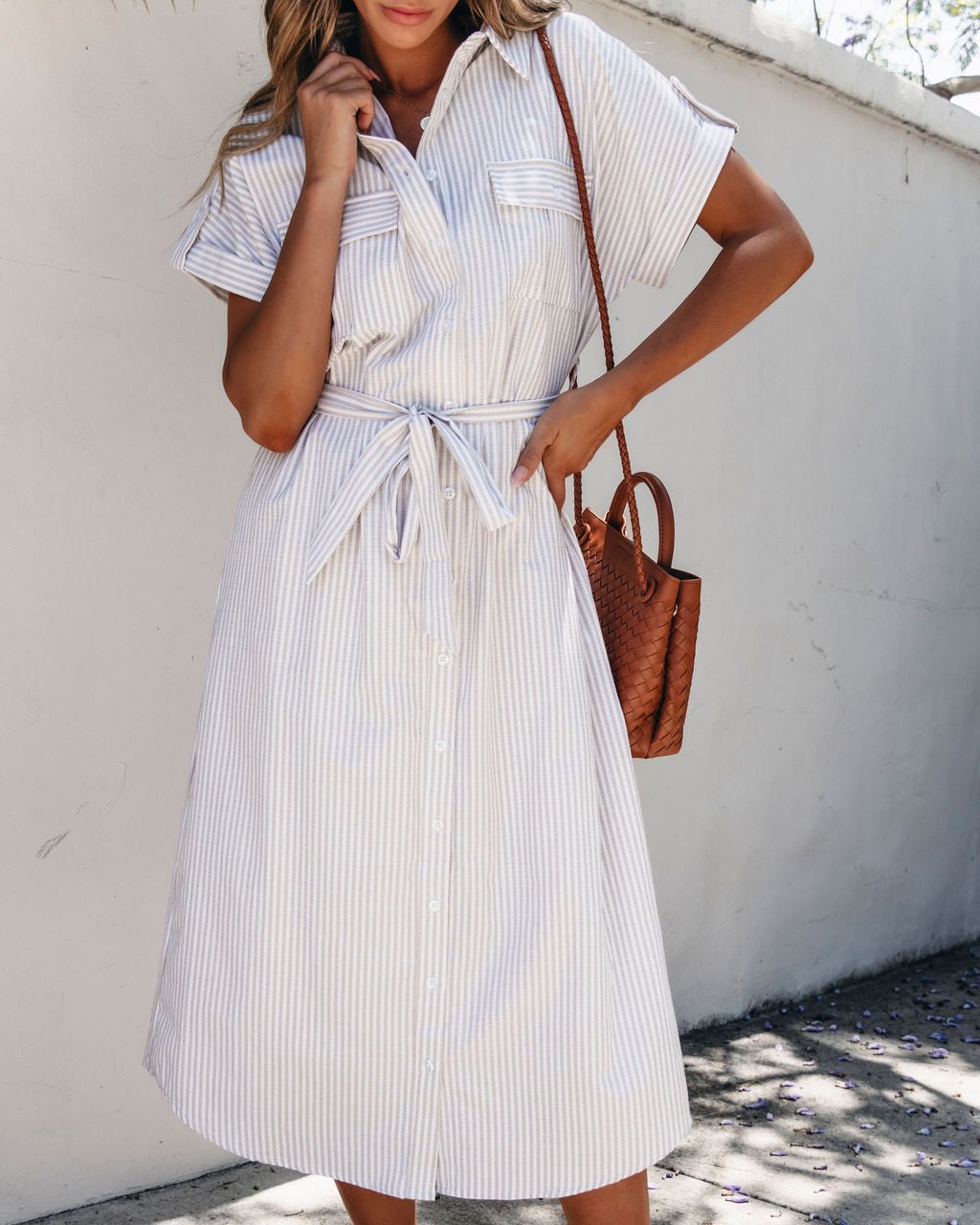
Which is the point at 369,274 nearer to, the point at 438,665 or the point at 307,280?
the point at 307,280

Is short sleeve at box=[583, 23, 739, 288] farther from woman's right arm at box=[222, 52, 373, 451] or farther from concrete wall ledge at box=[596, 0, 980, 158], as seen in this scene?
concrete wall ledge at box=[596, 0, 980, 158]

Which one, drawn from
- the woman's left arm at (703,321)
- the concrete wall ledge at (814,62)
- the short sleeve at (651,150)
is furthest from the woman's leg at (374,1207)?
the concrete wall ledge at (814,62)

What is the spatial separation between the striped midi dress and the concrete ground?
99cm

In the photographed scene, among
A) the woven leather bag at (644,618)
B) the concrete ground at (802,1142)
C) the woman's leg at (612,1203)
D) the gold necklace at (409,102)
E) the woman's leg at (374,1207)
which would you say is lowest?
the concrete ground at (802,1142)

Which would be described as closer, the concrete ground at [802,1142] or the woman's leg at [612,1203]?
the woman's leg at [612,1203]

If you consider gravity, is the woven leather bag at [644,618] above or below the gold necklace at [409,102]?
below

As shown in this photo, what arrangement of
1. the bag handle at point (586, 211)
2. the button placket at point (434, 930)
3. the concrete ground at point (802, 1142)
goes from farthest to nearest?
the concrete ground at point (802, 1142) → the bag handle at point (586, 211) → the button placket at point (434, 930)

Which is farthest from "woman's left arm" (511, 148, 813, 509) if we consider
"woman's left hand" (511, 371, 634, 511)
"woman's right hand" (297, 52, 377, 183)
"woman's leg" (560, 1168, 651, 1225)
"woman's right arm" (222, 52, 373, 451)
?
"woman's leg" (560, 1168, 651, 1225)

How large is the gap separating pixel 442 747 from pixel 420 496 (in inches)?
12.5

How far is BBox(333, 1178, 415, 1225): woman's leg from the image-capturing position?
198cm

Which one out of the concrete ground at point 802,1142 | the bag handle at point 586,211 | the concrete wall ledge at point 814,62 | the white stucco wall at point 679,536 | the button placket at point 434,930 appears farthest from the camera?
the concrete wall ledge at point 814,62

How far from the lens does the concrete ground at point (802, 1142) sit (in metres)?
2.77

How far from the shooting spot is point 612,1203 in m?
1.85

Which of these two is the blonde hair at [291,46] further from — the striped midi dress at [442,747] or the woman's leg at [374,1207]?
the woman's leg at [374,1207]
